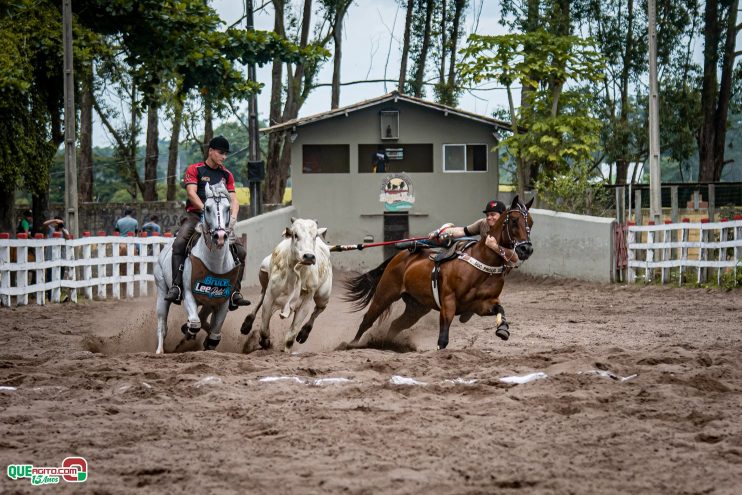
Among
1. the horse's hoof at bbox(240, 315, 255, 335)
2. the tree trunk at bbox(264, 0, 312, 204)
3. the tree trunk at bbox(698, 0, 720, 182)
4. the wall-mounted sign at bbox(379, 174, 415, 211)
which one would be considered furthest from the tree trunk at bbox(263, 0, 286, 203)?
the horse's hoof at bbox(240, 315, 255, 335)

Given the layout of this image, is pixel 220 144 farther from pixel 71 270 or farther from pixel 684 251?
pixel 684 251

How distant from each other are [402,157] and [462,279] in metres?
21.3

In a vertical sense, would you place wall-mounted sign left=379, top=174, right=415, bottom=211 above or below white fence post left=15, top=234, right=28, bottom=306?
above

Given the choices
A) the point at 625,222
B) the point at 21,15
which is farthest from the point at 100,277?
the point at 625,222

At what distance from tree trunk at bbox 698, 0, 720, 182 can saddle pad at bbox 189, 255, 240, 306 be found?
27.9 metres

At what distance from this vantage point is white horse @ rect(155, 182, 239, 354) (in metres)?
10.8

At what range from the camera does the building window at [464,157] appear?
32500 mm

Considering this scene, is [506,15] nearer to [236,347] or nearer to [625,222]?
[625,222]

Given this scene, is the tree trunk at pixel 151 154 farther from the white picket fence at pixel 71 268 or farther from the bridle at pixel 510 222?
the bridle at pixel 510 222

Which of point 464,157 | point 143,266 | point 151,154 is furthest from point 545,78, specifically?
point 151,154

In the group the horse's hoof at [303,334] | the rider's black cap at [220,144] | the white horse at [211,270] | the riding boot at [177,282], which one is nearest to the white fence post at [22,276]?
the white horse at [211,270]

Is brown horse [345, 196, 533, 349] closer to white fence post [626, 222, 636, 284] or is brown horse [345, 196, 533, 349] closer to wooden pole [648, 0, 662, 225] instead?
white fence post [626, 222, 636, 284]

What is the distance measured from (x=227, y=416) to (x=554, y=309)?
443 inches

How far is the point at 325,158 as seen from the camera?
3228 cm
